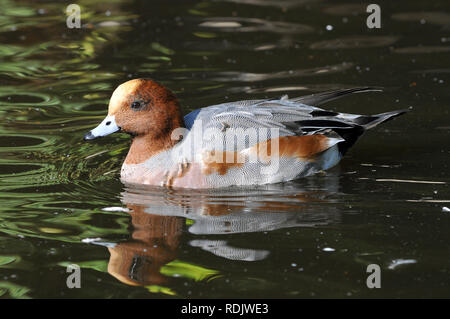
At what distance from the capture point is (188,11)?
1257 cm

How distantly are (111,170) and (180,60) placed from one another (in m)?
3.40

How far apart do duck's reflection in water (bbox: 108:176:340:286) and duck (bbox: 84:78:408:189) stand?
143 mm

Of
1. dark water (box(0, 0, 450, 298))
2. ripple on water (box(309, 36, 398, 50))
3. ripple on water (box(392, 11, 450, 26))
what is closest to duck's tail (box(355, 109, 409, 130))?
dark water (box(0, 0, 450, 298))

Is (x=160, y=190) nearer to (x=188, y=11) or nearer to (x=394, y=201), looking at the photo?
(x=394, y=201)

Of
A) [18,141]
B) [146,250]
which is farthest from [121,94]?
[146,250]

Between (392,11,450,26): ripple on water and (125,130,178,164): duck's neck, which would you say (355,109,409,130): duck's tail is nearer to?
(125,130,178,164): duck's neck

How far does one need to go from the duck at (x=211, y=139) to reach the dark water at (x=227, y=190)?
0.64 feet

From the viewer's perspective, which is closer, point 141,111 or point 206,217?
point 206,217

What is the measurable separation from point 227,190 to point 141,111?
107 cm

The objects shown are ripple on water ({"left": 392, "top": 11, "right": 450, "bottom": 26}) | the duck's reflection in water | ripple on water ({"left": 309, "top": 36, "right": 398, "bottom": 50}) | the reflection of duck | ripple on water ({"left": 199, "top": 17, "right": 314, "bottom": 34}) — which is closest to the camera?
the reflection of duck

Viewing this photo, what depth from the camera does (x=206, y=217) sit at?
6770mm

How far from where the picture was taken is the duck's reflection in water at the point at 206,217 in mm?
5965

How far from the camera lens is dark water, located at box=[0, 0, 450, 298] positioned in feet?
18.9

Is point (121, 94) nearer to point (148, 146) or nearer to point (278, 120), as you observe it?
point (148, 146)
